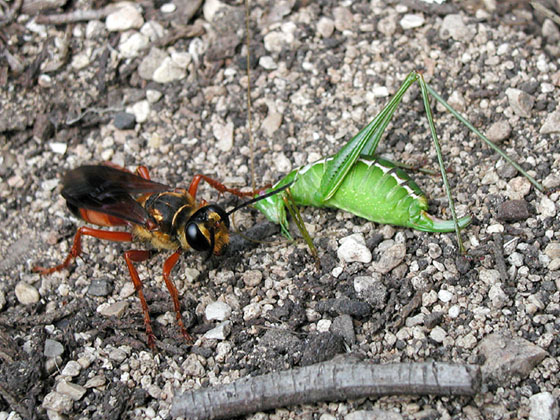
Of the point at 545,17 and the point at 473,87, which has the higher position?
the point at 545,17

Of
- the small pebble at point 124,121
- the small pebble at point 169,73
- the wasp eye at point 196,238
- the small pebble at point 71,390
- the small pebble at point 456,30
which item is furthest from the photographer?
the small pebble at point 169,73

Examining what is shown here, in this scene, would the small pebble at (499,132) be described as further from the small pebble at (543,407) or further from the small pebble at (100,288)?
the small pebble at (100,288)

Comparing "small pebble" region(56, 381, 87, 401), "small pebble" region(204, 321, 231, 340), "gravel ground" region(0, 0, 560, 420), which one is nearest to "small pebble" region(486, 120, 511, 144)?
"gravel ground" region(0, 0, 560, 420)

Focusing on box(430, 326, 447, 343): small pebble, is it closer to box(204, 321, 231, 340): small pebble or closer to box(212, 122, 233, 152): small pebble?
box(204, 321, 231, 340): small pebble

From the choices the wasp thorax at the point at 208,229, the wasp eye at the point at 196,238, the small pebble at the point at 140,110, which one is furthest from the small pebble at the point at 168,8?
the wasp eye at the point at 196,238

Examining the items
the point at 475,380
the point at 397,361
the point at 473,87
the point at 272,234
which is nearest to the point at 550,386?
the point at 475,380

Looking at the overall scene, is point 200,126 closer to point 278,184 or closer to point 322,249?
point 278,184
